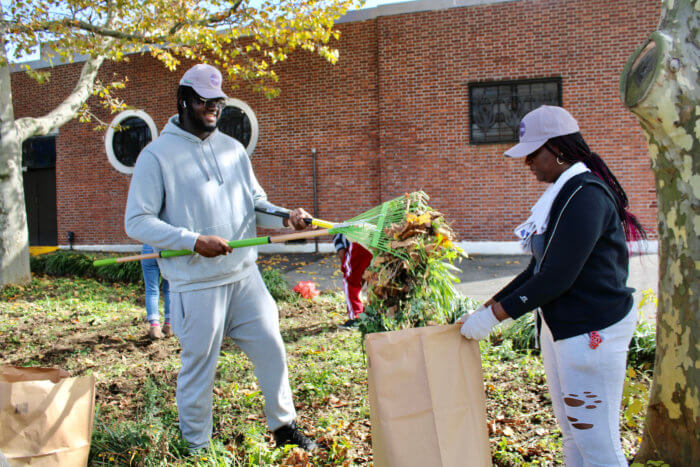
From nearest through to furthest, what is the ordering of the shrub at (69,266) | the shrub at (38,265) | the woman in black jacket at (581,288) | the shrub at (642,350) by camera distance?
the woman in black jacket at (581,288) → the shrub at (642,350) → the shrub at (69,266) → the shrub at (38,265)

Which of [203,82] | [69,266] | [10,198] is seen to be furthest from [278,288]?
[69,266]

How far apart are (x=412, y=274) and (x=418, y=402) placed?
159 centimetres

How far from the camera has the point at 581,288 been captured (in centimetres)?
207

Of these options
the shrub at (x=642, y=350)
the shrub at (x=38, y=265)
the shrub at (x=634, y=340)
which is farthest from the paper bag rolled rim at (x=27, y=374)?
the shrub at (x=38, y=265)

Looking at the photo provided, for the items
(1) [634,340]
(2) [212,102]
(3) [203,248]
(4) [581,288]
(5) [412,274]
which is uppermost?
(2) [212,102]

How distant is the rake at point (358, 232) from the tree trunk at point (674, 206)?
1465mm

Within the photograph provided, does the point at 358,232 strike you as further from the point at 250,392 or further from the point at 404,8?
the point at 404,8

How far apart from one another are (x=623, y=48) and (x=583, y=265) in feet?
38.1

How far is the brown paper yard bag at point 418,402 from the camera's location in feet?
7.06

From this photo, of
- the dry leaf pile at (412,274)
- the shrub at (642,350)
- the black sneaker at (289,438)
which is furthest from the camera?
the shrub at (642,350)

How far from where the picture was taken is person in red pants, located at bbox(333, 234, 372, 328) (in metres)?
5.87

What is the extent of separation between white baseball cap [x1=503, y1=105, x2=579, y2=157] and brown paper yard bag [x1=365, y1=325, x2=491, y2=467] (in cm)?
84

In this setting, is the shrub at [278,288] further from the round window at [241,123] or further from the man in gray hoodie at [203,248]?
the round window at [241,123]

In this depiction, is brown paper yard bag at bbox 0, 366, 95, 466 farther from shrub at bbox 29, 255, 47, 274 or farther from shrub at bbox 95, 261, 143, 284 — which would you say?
shrub at bbox 29, 255, 47, 274
